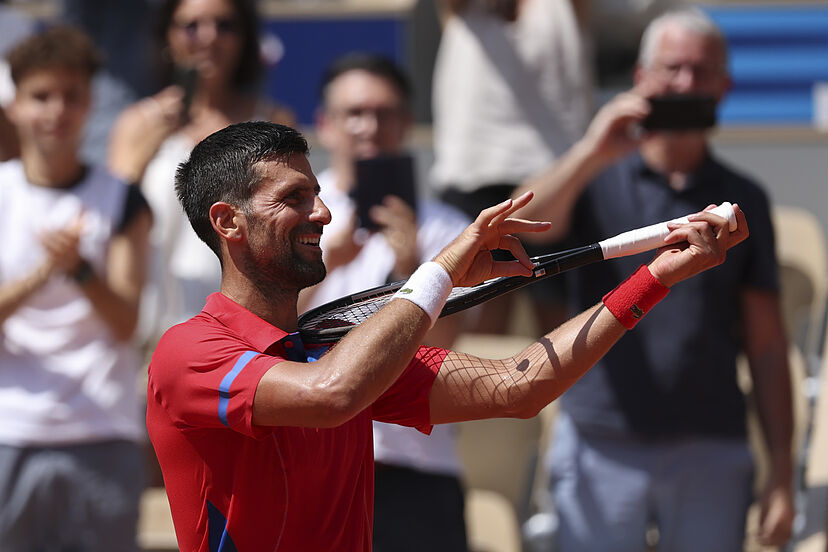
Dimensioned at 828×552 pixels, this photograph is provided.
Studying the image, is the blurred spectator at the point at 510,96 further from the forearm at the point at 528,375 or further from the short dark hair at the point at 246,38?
the forearm at the point at 528,375

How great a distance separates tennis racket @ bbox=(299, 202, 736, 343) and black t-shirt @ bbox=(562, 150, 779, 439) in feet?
5.09

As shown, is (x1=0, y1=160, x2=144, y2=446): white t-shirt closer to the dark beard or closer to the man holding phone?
the man holding phone

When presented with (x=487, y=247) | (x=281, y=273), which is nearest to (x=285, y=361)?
(x=281, y=273)

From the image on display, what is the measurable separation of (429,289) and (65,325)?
2.38 metres

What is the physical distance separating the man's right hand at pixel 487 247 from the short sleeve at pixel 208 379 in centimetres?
40

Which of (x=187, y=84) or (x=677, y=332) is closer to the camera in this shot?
(x=677, y=332)

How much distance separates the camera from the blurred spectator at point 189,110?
16.7ft

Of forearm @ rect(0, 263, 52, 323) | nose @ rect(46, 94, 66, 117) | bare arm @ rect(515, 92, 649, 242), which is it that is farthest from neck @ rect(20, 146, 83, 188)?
bare arm @ rect(515, 92, 649, 242)

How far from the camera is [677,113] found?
14.4 feet

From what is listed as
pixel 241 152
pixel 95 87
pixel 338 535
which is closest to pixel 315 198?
pixel 241 152

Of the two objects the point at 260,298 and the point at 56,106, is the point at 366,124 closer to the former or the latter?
the point at 56,106

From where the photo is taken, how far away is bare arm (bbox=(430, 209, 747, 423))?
2.67m

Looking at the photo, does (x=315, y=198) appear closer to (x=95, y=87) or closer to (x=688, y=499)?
(x=688, y=499)

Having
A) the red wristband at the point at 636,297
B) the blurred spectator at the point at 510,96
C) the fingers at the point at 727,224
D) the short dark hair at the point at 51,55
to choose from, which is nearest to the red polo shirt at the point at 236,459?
the red wristband at the point at 636,297
